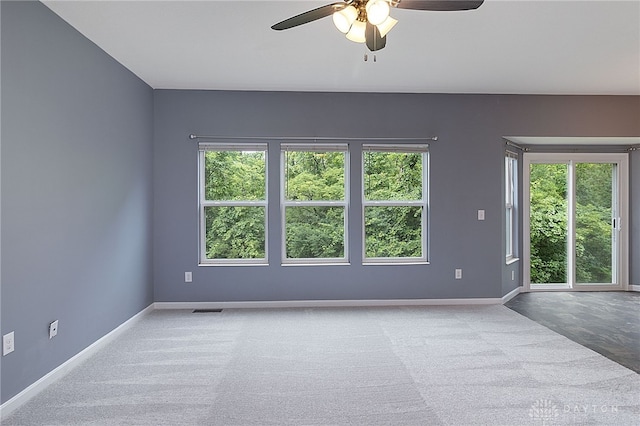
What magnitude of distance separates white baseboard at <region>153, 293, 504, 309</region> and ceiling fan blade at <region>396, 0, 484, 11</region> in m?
3.43

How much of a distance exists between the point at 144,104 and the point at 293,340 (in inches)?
115

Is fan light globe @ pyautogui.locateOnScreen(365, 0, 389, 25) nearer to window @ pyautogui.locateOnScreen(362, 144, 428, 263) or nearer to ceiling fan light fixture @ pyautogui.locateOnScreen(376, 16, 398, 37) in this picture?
ceiling fan light fixture @ pyautogui.locateOnScreen(376, 16, 398, 37)

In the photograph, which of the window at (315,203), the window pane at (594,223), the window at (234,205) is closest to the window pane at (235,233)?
the window at (234,205)

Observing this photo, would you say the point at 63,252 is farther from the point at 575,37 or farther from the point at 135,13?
the point at 575,37

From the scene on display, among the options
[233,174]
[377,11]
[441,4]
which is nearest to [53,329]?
[233,174]

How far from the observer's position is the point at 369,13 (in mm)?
2020

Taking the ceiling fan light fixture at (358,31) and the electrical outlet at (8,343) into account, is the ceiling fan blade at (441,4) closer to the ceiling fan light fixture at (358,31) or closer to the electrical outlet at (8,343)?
the ceiling fan light fixture at (358,31)

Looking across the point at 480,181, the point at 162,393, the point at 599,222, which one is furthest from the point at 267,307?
the point at 599,222

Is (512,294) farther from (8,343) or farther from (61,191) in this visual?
(8,343)

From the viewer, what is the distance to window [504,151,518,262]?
5.22 m

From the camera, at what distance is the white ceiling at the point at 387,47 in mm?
2771

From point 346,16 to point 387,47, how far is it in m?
1.39

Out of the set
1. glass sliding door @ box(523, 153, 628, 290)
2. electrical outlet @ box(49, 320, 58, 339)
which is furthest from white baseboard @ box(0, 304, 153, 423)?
glass sliding door @ box(523, 153, 628, 290)

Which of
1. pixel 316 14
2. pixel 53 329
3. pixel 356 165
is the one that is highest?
pixel 316 14
